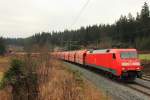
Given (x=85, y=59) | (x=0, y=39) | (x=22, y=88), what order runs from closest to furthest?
(x=22, y=88)
(x=85, y=59)
(x=0, y=39)

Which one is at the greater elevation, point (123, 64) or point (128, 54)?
point (128, 54)

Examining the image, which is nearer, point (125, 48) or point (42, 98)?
point (42, 98)

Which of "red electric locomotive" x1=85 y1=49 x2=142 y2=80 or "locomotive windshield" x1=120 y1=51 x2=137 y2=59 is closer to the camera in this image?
"red electric locomotive" x1=85 y1=49 x2=142 y2=80

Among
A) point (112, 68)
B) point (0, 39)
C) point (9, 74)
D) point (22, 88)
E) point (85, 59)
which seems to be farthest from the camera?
point (0, 39)

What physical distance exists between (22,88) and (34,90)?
76cm

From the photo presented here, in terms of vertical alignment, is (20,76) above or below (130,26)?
below

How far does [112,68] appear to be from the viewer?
28406 millimetres

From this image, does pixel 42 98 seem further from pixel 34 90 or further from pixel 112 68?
pixel 112 68

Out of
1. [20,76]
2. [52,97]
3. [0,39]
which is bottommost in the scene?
[52,97]

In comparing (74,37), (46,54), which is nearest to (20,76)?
(46,54)

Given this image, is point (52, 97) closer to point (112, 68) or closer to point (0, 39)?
point (112, 68)

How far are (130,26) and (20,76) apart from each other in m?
88.8

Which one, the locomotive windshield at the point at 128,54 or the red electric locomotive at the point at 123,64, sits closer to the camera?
the red electric locomotive at the point at 123,64

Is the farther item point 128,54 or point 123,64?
point 128,54
